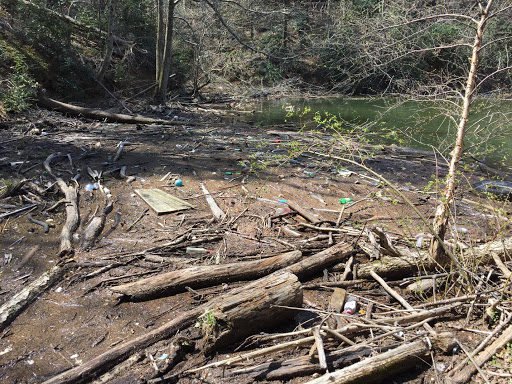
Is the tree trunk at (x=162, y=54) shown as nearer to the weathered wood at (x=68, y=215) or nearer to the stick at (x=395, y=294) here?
the weathered wood at (x=68, y=215)

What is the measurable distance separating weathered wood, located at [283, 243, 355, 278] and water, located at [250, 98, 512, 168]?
1219 millimetres

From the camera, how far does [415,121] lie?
4.79 m

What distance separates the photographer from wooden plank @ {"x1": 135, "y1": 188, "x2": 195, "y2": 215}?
5.73m

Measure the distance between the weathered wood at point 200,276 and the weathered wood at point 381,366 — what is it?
144 centimetres

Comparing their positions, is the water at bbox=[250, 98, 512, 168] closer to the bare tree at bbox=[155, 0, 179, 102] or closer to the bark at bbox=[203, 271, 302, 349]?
the bark at bbox=[203, 271, 302, 349]

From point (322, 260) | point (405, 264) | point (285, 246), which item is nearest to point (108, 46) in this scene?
point (285, 246)

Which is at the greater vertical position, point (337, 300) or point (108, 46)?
point (108, 46)

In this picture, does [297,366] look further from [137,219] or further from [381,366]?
[137,219]

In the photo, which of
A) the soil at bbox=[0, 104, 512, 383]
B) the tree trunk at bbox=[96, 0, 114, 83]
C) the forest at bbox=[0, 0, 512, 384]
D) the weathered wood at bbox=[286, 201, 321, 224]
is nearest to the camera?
the forest at bbox=[0, 0, 512, 384]

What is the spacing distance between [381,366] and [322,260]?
1.49m

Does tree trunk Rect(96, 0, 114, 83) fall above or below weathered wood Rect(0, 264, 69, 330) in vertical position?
above

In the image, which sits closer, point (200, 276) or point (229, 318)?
point (229, 318)

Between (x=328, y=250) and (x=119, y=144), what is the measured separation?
5239mm

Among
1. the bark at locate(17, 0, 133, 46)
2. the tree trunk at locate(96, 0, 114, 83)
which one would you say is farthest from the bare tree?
the bark at locate(17, 0, 133, 46)
